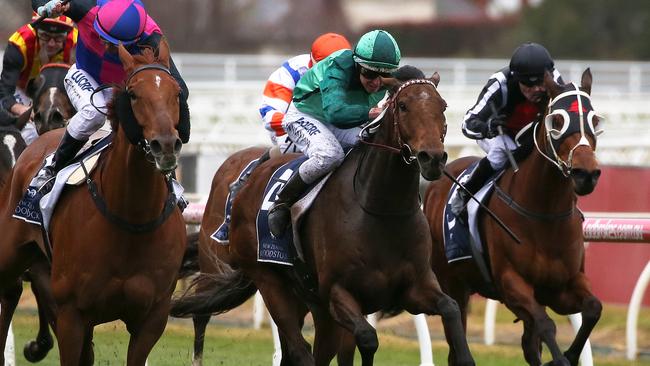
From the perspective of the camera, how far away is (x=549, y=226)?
7855mm

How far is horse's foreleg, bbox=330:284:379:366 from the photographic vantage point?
6.77m

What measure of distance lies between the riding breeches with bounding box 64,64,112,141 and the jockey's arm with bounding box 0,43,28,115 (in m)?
1.82

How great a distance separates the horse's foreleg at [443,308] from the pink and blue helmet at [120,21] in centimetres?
185

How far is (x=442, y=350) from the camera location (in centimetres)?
1093

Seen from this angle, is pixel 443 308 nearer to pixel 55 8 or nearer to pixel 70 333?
pixel 70 333

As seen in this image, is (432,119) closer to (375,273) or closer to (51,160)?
(375,273)

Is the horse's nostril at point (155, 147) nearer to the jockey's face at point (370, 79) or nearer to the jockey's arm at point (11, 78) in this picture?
the jockey's face at point (370, 79)

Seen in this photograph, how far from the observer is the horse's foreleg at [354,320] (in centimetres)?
677

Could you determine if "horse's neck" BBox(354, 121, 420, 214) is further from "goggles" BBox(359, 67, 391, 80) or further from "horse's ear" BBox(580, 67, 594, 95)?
"horse's ear" BBox(580, 67, 594, 95)

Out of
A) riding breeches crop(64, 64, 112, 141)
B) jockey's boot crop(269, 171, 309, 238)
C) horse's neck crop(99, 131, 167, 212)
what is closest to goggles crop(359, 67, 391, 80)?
jockey's boot crop(269, 171, 309, 238)

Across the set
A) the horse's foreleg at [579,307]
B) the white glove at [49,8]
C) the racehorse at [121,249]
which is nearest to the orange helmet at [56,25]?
the white glove at [49,8]

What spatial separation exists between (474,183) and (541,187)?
74cm

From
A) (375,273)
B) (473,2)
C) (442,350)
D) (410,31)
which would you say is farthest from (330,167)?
(473,2)

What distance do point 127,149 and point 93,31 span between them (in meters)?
0.86
